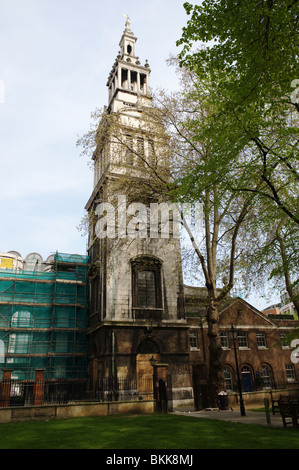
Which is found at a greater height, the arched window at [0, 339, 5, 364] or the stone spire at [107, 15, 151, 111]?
the stone spire at [107, 15, 151, 111]

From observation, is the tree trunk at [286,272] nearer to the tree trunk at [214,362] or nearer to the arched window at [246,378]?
the tree trunk at [214,362]

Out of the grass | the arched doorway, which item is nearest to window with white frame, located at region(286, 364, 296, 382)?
the arched doorway

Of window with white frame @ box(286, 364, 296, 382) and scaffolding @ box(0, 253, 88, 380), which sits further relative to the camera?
window with white frame @ box(286, 364, 296, 382)

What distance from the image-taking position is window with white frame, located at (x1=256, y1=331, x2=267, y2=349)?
32359 mm

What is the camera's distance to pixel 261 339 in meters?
32.7

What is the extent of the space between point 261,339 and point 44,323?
19.7 meters

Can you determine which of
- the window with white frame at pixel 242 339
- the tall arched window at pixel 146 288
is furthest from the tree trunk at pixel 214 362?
the window with white frame at pixel 242 339

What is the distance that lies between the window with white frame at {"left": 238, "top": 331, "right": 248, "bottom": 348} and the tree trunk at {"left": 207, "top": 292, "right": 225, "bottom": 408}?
14.1 m

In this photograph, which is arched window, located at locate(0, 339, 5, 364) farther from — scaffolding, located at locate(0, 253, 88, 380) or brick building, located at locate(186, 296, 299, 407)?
brick building, located at locate(186, 296, 299, 407)

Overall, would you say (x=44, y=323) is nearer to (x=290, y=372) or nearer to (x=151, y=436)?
(x=151, y=436)

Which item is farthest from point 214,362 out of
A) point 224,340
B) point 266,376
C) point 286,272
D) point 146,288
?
point 266,376

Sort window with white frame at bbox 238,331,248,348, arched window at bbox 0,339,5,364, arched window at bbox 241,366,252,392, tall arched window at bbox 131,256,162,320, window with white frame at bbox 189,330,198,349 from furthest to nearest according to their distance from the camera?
window with white frame at bbox 238,331,248,348 < arched window at bbox 241,366,252,392 < window with white frame at bbox 189,330,198,349 < arched window at bbox 0,339,5,364 < tall arched window at bbox 131,256,162,320

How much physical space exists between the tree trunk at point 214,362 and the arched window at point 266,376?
15.1 metres

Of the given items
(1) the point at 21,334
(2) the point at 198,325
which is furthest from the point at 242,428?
(1) the point at 21,334
